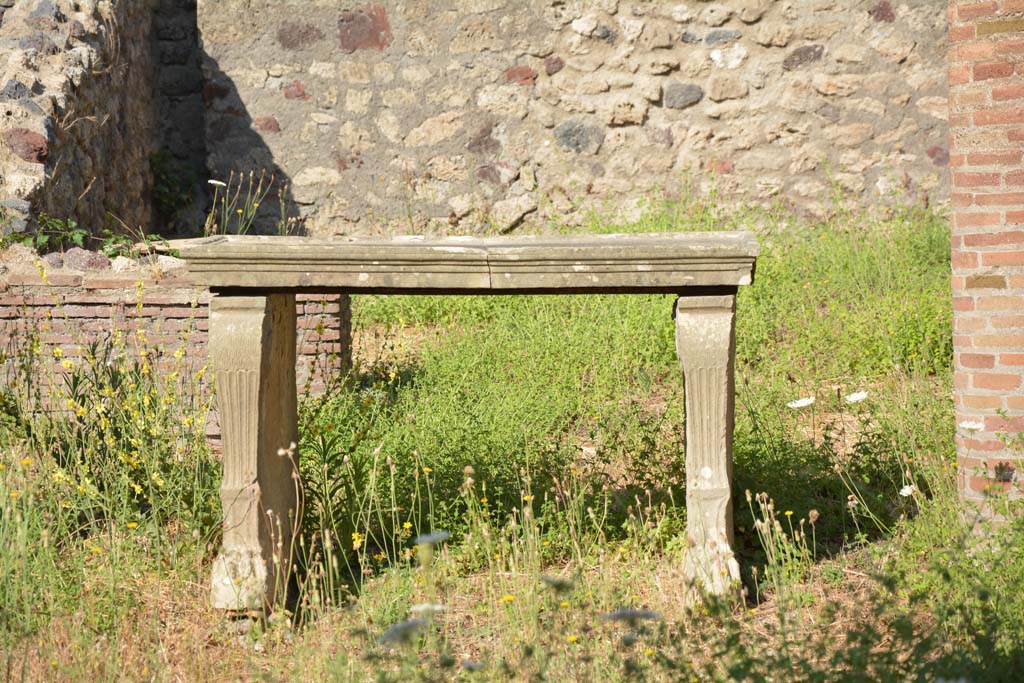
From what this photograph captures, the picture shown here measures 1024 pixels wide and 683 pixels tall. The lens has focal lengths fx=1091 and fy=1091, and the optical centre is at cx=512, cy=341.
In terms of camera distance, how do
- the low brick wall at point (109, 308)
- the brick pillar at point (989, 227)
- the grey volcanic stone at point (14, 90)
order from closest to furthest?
the brick pillar at point (989, 227) < the low brick wall at point (109, 308) < the grey volcanic stone at point (14, 90)

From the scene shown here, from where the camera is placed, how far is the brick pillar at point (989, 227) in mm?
3307

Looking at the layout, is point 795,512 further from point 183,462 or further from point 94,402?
point 94,402

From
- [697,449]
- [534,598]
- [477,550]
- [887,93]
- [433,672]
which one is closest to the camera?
[433,672]

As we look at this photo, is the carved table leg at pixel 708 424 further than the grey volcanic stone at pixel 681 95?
No

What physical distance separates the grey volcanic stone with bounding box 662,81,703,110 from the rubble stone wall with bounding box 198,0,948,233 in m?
0.01

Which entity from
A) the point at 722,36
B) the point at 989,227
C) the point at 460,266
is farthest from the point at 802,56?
the point at 460,266

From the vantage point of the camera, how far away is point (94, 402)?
3967mm

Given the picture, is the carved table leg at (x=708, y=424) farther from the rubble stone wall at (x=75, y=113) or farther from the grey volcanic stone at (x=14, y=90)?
the grey volcanic stone at (x=14, y=90)

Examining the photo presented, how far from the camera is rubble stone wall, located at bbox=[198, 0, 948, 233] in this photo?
25.4ft

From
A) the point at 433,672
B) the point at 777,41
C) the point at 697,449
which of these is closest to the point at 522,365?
the point at 697,449

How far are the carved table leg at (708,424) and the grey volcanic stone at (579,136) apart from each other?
5025mm

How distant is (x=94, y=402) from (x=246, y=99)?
4544 millimetres

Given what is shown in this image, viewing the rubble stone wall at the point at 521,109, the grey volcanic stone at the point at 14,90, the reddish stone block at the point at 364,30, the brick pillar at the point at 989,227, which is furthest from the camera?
the reddish stone block at the point at 364,30

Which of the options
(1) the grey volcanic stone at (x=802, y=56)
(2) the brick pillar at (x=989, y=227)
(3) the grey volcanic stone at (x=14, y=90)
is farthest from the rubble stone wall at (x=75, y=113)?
(1) the grey volcanic stone at (x=802, y=56)
